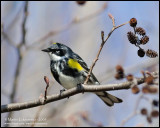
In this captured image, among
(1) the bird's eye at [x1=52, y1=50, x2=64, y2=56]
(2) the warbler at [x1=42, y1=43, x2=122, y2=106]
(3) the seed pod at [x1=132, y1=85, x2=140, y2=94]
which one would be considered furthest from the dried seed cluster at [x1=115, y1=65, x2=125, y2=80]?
(1) the bird's eye at [x1=52, y1=50, x2=64, y2=56]

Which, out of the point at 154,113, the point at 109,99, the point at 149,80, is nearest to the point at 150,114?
the point at 154,113

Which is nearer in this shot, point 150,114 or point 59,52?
point 150,114

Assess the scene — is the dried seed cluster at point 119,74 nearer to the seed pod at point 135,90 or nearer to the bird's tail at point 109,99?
the seed pod at point 135,90

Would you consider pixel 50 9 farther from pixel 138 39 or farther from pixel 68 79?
pixel 138 39

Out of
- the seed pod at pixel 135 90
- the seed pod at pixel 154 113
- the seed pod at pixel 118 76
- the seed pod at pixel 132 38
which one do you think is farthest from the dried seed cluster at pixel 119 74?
the seed pod at pixel 154 113

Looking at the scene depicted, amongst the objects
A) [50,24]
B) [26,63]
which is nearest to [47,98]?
[26,63]

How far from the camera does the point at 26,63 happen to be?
742 cm

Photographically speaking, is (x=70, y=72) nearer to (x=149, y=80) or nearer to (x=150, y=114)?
(x=150, y=114)

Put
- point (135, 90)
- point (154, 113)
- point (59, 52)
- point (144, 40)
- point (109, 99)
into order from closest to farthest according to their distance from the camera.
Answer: point (135, 90) → point (144, 40) → point (154, 113) → point (109, 99) → point (59, 52)

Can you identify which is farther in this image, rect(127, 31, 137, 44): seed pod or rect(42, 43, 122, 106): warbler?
rect(42, 43, 122, 106): warbler

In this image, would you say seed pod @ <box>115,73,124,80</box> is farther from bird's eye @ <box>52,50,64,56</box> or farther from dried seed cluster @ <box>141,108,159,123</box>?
bird's eye @ <box>52,50,64,56</box>

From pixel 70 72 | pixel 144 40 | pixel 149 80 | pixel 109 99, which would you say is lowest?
pixel 109 99

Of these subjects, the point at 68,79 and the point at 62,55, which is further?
the point at 62,55

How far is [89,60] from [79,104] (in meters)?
1.19
